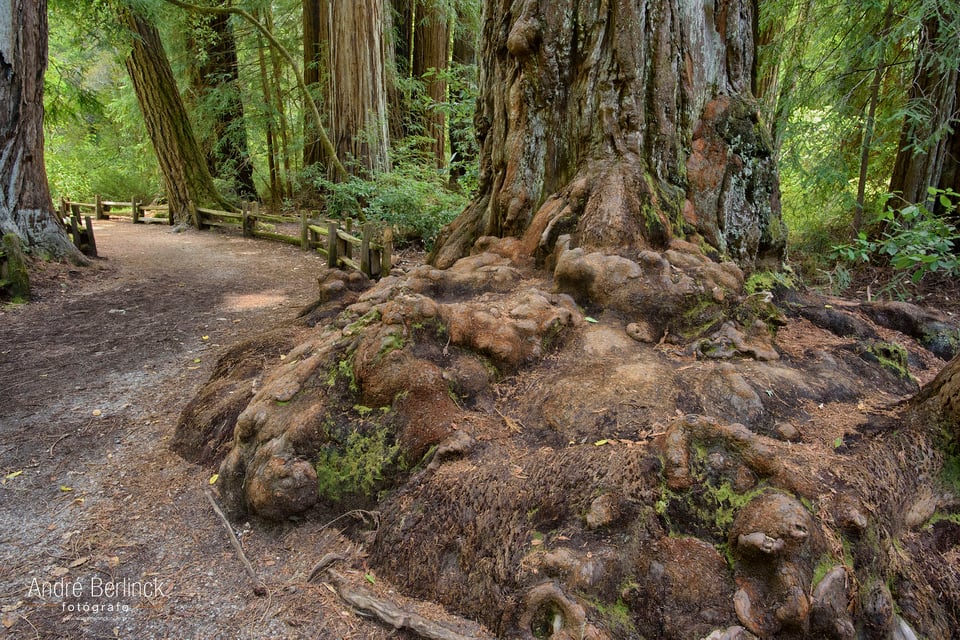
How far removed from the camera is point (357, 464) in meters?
2.68

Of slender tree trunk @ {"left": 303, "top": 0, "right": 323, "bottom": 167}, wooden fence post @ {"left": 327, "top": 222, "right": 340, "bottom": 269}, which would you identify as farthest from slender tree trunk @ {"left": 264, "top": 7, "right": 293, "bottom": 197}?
wooden fence post @ {"left": 327, "top": 222, "right": 340, "bottom": 269}

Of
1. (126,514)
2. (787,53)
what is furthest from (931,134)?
(126,514)

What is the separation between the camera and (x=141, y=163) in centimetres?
2102

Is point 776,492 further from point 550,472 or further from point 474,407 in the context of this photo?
point 474,407

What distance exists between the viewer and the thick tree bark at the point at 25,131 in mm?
7695

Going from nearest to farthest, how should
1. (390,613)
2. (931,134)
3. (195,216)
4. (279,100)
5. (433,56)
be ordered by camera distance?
(390,613)
(931,134)
(195,216)
(433,56)
(279,100)

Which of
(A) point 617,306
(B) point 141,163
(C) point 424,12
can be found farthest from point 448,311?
(B) point 141,163

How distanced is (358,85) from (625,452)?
12332 millimetres

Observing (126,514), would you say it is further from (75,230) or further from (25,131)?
(75,230)

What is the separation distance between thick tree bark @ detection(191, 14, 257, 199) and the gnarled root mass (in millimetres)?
16016

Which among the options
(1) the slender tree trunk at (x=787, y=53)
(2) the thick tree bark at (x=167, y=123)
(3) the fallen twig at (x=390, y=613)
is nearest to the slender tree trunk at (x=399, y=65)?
(2) the thick tree bark at (x=167, y=123)

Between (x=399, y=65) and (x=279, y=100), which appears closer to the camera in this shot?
(x=399, y=65)

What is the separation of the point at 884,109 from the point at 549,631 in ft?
30.7

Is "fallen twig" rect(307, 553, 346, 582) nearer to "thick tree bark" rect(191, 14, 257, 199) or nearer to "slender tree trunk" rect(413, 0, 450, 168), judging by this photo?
"slender tree trunk" rect(413, 0, 450, 168)
